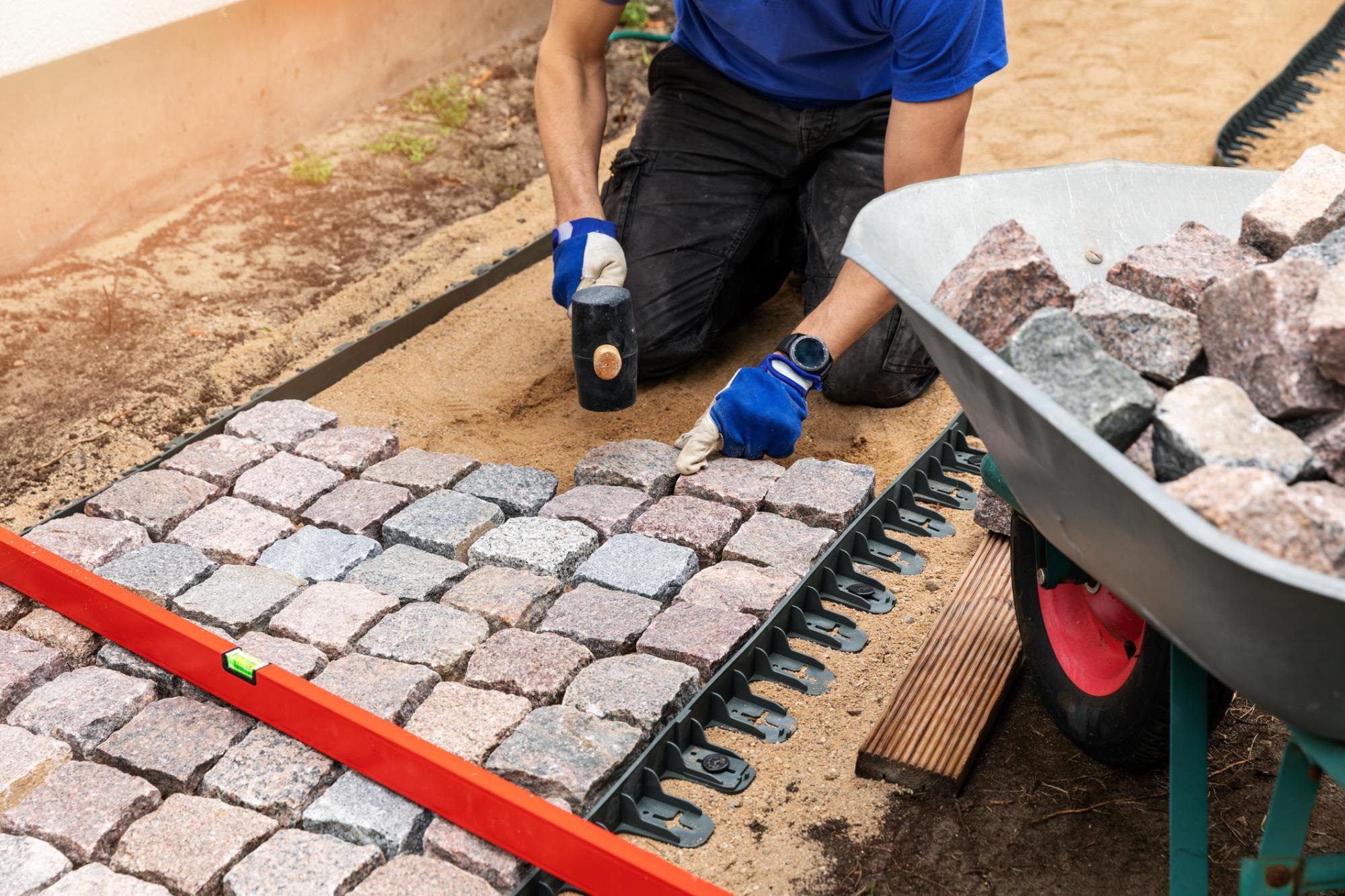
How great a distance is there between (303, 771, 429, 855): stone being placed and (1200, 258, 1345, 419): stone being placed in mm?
1695

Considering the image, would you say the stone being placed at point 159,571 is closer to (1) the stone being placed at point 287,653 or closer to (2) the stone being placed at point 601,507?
(1) the stone being placed at point 287,653

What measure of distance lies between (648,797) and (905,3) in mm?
2211

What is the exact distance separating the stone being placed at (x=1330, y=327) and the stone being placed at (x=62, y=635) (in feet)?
8.60

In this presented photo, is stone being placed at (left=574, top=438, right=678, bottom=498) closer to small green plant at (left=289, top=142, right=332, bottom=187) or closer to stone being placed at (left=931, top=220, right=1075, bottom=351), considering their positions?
stone being placed at (left=931, top=220, right=1075, bottom=351)

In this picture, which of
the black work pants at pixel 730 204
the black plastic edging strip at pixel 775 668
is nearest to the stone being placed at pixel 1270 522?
the black plastic edging strip at pixel 775 668

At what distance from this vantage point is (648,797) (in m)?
2.53

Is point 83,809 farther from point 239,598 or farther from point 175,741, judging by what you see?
point 239,598

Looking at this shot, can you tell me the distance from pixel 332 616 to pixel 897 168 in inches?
77.0

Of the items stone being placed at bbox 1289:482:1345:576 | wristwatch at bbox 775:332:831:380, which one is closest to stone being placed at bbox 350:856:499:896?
stone being placed at bbox 1289:482:1345:576

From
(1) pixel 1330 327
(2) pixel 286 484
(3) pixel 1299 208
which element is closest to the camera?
(1) pixel 1330 327

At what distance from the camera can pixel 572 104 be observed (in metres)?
4.07

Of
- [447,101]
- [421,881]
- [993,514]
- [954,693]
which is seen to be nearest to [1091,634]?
[954,693]

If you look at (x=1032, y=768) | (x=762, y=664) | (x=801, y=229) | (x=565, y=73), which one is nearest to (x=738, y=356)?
(x=801, y=229)

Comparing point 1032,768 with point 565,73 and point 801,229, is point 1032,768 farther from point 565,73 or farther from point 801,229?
point 565,73
